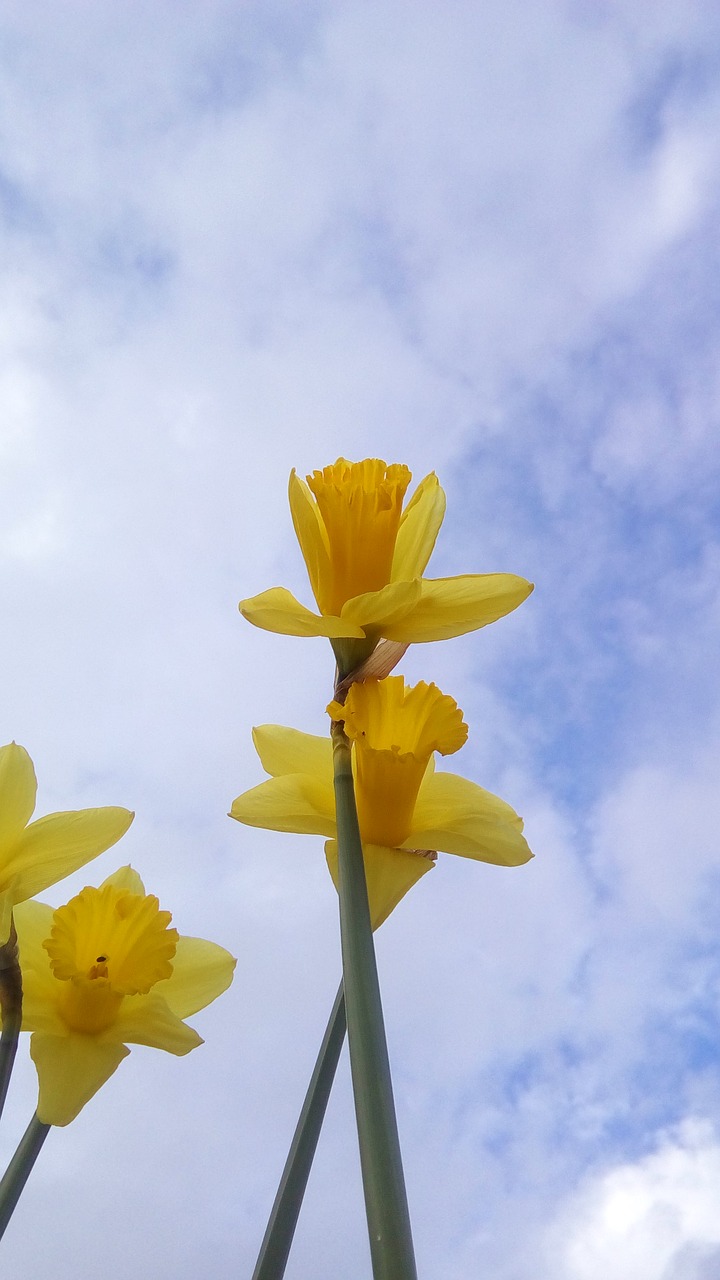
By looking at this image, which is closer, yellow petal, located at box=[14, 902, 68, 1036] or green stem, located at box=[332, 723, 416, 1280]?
green stem, located at box=[332, 723, 416, 1280]

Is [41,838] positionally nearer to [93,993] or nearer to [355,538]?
[93,993]

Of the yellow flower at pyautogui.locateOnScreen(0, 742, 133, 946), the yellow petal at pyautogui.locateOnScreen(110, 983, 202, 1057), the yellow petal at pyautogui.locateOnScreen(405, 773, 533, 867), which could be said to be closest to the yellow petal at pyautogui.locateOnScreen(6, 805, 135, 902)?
the yellow flower at pyautogui.locateOnScreen(0, 742, 133, 946)

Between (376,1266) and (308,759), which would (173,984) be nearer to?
(308,759)

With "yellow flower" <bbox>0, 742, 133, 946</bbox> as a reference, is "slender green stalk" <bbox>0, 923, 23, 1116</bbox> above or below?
below

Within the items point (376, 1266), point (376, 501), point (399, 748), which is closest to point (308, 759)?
point (399, 748)

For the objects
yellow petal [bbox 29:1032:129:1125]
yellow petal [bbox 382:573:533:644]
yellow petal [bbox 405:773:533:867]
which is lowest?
yellow petal [bbox 29:1032:129:1125]

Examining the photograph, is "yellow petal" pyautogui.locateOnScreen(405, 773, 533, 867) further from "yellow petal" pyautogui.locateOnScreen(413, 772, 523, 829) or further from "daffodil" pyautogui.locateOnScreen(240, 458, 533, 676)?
"daffodil" pyautogui.locateOnScreen(240, 458, 533, 676)

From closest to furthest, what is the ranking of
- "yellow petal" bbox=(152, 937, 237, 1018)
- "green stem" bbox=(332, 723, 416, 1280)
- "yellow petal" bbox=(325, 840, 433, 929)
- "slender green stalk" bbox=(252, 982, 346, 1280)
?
1. "green stem" bbox=(332, 723, 416, 1280)
2. "slender green stalk" bbox=(252, 982, 346, 1280)
3. "yellow petal" bbox=(325, 840, 433, 929)
4. "yellow petal" bbox=(152, 937, 237, 1018)
